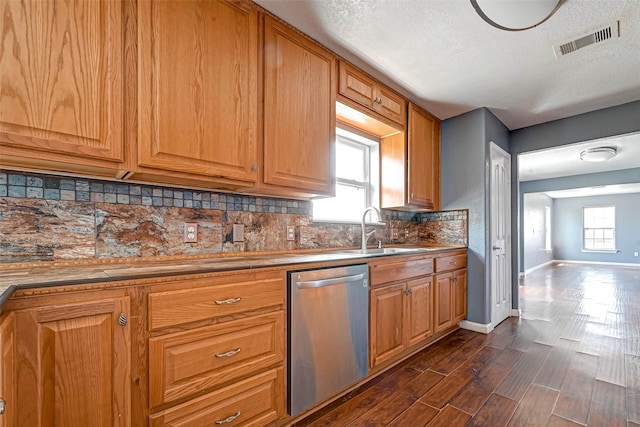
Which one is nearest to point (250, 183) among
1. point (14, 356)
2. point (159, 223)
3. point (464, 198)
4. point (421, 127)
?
point (159, 223)

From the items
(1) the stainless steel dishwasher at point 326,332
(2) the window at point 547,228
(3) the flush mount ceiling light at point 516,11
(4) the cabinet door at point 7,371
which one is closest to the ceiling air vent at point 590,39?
(3) the flush mount ceiling light at point 516,11

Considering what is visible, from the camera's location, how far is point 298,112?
6.53 feet

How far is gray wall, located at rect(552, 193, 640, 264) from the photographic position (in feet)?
28.9

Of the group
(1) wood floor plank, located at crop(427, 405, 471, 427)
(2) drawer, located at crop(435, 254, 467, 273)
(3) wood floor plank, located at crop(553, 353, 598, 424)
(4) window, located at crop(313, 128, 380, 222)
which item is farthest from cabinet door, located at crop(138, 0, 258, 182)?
(3) wood floor plank, located at crop(553, 353, 598, 424)

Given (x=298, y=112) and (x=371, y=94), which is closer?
(x=298, y=112)

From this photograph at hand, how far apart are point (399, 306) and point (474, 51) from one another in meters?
2.02

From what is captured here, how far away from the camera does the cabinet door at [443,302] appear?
2787 mm

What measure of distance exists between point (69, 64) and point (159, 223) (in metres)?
0.82

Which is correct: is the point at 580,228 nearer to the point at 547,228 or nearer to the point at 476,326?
the point at 547,228

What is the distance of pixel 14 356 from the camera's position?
0.87m

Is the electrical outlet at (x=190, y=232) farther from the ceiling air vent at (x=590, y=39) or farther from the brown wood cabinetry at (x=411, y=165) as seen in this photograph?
the ceiling air vent at (x=590, y=39)

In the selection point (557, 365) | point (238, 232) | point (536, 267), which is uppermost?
point (238, 232)

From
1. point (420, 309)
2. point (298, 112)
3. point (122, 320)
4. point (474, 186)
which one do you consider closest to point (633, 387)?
point (420, 309)

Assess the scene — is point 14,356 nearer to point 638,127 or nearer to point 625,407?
point 625,407
